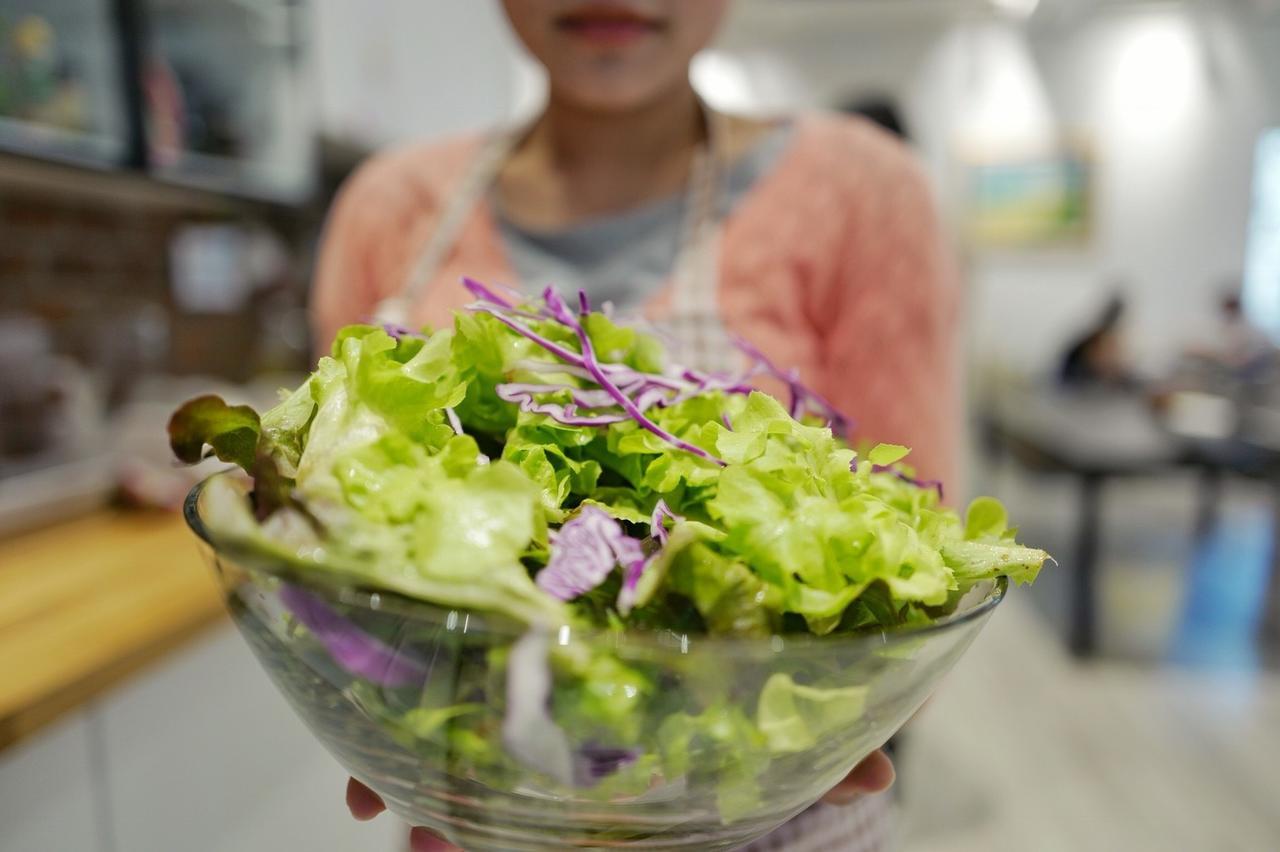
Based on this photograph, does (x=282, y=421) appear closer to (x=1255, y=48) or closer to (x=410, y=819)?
(x=410, y=819)

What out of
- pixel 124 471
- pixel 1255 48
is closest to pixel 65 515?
pixel 124 471

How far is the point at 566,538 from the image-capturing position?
1.04 ft

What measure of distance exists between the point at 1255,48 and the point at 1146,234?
136cm

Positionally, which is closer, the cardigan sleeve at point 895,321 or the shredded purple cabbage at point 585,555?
the shredded purple cabbage at point 585,555

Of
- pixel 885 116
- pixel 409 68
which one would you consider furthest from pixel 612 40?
pixel 409 68

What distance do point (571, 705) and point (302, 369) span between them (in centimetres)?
273

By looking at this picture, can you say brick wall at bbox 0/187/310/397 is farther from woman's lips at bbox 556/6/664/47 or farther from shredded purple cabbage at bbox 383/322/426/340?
shredded purple cabbage at bbox 383/322/426/340

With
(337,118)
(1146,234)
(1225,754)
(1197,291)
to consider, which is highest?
(337,118)

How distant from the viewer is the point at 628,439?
0.39 m

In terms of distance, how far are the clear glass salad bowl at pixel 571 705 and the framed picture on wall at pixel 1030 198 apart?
6425 millimetres

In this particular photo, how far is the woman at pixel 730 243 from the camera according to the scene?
3.03 feet

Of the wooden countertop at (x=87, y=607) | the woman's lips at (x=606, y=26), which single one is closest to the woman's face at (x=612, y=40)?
the woman's lips at (x=606, y=26)

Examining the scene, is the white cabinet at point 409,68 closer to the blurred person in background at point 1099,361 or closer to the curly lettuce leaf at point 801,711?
the curly lettuce leaf at point 801,711

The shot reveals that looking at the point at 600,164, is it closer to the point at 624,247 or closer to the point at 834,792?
the point at 624,247
